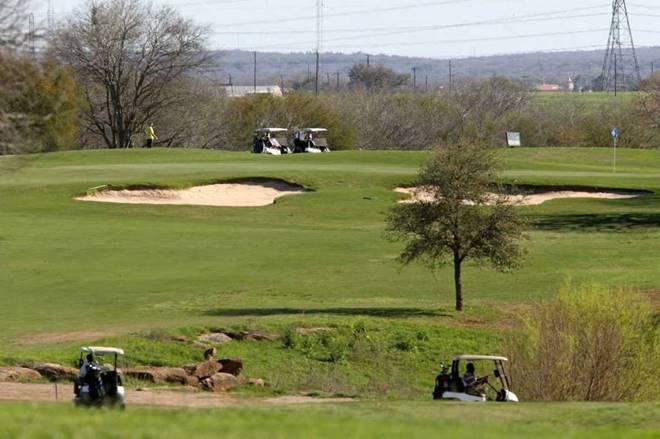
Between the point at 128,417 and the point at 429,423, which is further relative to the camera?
the point at 429,423

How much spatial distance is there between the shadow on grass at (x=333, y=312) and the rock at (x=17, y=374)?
309 inches

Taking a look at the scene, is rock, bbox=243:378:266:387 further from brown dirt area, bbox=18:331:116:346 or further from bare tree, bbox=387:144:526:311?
bare tree, bbox=387:144:526:311

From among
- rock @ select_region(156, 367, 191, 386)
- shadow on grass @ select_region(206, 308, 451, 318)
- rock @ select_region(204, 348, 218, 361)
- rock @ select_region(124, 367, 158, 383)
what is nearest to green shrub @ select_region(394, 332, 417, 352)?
shadow on grass @ select_region(206, 308, 451, 318)

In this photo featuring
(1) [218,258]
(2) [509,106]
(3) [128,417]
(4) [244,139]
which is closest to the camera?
(3) [128,417]

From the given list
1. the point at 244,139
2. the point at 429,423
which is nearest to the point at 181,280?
the point at 429,423

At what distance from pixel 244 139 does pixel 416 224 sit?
84.5 m

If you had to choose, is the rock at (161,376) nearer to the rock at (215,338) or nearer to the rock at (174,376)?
the rock at (174,376)

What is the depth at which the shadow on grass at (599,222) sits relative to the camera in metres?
54.2

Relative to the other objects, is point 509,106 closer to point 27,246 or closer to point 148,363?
point 27,246

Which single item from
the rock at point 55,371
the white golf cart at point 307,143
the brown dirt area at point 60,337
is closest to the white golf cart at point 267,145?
the white golf cart at point 307,143

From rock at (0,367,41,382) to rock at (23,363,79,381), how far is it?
14cm

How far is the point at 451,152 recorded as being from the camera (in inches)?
1460

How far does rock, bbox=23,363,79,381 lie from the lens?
87.4 ft

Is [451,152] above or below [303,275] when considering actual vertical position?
above
